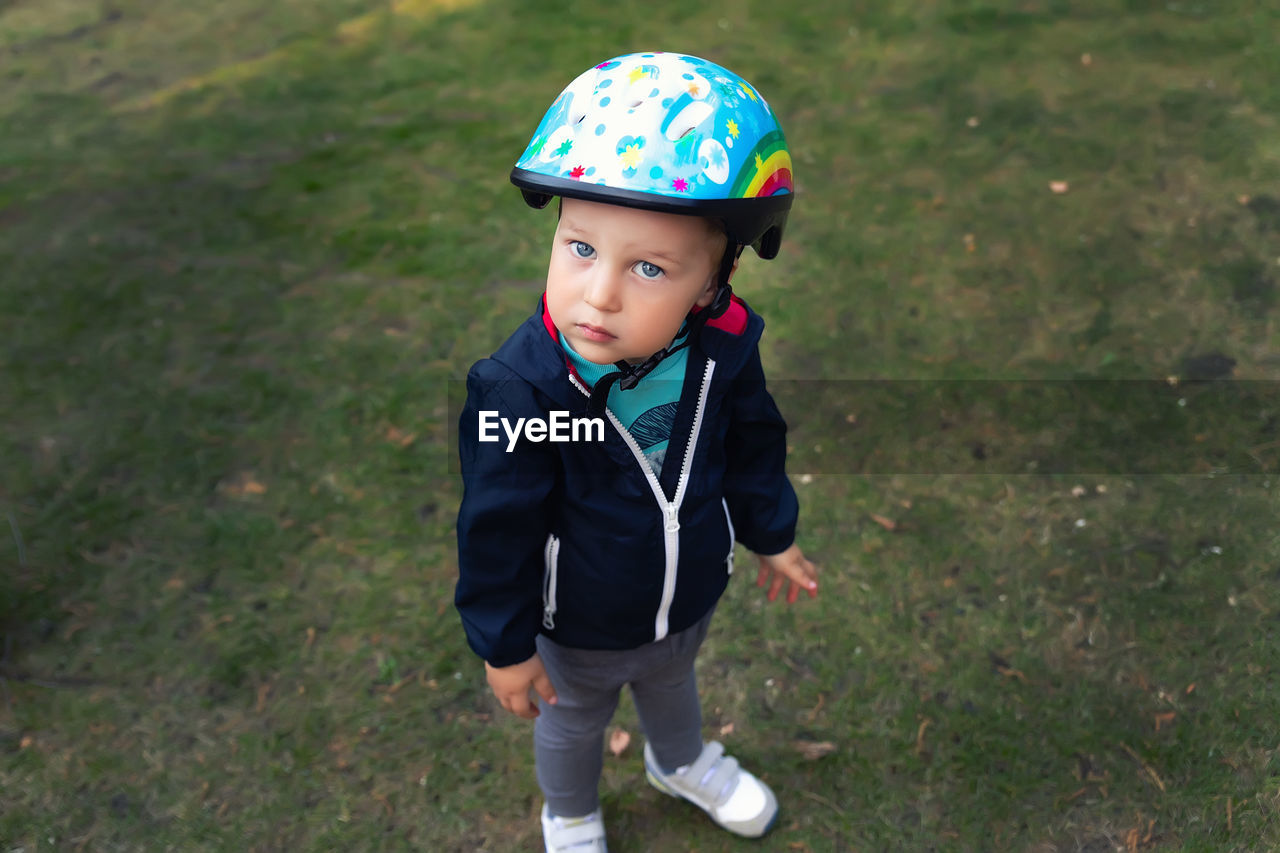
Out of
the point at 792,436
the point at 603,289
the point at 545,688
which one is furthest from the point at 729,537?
the point at 792,436

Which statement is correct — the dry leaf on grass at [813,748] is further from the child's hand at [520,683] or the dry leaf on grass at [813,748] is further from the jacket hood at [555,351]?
the jacket hood at [555,351]

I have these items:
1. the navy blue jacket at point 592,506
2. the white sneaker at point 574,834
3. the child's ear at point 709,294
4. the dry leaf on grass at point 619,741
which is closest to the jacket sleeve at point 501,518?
the navy blue jacket at point 592,506

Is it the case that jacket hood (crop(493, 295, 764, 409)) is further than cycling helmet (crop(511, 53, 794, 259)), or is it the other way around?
jacket hood (crop(493, 295, 764, 409))

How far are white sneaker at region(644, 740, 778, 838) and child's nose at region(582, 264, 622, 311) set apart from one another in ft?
5.23

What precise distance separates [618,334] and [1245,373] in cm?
334

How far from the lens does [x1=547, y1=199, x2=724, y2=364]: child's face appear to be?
167 centimetres

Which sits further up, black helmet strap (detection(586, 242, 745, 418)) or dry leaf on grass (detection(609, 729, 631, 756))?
black helmet strap (detection(586, 242, 745, 418))

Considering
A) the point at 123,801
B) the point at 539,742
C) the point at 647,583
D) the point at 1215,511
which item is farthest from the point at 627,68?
the point at 1215,511

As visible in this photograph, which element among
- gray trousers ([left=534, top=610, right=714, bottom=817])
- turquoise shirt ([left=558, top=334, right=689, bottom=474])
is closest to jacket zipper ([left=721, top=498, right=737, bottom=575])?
gray trousers ([left=534, top=610, right=714, bottom=817])

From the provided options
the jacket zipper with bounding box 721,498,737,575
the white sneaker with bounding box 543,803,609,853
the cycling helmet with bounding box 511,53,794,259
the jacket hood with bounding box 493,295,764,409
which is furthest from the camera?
the white sneaker with bounding box 543,803,609,853

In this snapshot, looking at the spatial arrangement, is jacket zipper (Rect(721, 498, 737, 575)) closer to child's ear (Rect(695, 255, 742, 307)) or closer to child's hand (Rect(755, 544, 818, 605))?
child's hand (Rect(755, 544, 818, 605))

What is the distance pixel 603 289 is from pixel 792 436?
2342mm

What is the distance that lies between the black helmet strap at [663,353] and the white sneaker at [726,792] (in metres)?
1.38
